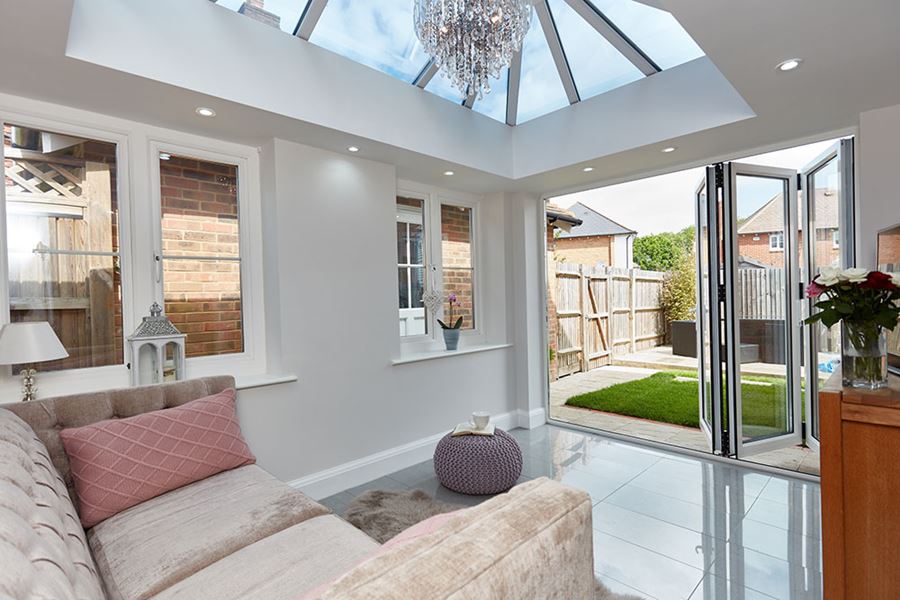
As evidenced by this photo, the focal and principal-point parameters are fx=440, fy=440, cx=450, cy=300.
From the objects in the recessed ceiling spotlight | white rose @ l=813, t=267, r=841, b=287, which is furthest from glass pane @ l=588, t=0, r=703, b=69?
white rose @ l=813, t=267, r=841, b=287

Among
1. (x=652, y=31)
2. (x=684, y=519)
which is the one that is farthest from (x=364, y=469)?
(x=652, y=31)

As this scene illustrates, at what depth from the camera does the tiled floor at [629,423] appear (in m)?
3.31

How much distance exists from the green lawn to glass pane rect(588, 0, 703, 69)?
2.34m

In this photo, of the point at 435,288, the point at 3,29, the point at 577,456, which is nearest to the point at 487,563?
the point at 3,29

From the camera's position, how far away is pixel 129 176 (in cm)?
247

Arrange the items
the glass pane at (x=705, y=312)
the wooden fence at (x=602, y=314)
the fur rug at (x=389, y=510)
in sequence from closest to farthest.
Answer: the fur rug at (x=389, y=510) < the glass pane at (x=705, y=312) < the wooden fence at (x=602, y=314)

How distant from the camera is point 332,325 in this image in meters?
3.03

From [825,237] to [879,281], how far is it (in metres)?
1.95

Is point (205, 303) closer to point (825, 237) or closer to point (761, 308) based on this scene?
point (761, 308)

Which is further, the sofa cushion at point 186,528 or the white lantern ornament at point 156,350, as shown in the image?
the white lantern ornament at point 156,350

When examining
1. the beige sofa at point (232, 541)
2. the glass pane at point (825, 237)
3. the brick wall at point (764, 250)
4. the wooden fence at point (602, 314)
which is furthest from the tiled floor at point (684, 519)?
the wooden fence at point (602, 314)

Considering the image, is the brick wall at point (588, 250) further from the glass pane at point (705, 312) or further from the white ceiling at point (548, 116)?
the white ceiling at point (548, 116)

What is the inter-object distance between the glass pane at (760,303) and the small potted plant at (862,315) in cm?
173

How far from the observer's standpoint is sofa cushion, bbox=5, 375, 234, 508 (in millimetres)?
1782
